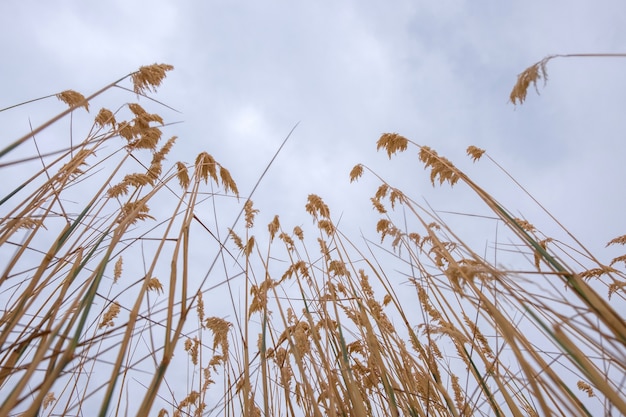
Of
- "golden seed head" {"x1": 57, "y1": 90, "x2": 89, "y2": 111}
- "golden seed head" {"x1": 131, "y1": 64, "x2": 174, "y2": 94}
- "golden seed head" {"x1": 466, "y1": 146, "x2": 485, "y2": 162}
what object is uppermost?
"golden seed head" {"x1": 466, "y1": 146, "x2": 485, "y2": 162}

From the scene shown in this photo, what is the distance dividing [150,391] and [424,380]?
5.05 ft

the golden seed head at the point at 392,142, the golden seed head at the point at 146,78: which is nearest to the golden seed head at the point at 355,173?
the golden seed head at the point at 392,142

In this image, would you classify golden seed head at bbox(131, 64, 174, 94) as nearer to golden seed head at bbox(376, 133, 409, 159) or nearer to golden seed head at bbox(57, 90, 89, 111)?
golden seed head at bbox(57, 90, 89, 111)

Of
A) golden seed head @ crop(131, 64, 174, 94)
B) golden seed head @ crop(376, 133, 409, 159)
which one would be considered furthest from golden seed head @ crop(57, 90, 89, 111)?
golden seed head @ crop(376, 133, 409, 159)

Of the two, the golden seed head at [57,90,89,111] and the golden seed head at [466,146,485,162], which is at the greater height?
the golden seed head at [466,146,485,162]

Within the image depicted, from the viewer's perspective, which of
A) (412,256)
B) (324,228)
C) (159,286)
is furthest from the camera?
(159,286)

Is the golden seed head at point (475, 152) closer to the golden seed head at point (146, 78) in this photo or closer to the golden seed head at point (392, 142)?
the golden seed head at point (392, 142)

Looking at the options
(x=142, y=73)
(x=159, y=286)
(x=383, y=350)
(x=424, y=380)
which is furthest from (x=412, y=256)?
(x=159, y=286)

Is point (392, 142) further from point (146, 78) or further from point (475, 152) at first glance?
point (146, 78)

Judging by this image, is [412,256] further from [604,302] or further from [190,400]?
[190,400]

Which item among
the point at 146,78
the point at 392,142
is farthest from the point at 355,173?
the point at 146,78

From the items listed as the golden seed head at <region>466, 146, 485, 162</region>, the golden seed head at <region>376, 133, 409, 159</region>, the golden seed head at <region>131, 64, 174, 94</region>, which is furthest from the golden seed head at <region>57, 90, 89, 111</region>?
the golden seed head at <region>466, 146, 485, 162</region>

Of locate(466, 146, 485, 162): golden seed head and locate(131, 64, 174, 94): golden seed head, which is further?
locate(466, 146, 485, 162): golden seed head

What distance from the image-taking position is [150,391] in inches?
31.3
